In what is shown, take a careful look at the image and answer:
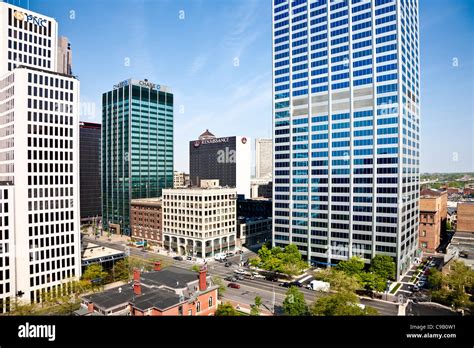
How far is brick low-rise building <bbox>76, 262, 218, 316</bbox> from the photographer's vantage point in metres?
11.4

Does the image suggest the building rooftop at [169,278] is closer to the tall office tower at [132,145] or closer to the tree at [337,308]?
the tree at [337,308]

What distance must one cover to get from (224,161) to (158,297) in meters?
55.0

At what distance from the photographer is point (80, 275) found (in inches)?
811

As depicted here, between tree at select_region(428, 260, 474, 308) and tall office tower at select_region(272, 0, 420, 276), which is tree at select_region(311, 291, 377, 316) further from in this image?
tall office tower at select_region(272, 0, 420, 276)

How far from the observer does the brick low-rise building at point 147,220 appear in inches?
1440

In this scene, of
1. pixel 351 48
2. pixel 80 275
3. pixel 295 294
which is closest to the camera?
pixel 295 294

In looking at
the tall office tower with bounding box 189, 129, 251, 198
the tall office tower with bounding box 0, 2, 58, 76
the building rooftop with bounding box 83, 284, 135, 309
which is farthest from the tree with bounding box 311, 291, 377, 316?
the tall office tower with bounding box 189, 129, 251, 198

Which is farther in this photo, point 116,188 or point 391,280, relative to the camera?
point 116,188

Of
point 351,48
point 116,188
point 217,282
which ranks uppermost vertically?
point 351,48

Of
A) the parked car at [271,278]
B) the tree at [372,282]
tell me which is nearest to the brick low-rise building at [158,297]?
the parked car at [271,278]

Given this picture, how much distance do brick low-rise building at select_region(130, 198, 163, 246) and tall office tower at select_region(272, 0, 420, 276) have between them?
15488 mm

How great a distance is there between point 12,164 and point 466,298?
2590 centimetres
